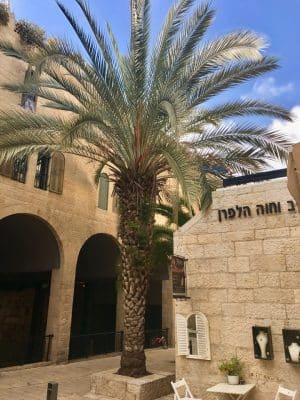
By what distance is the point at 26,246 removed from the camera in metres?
14.8

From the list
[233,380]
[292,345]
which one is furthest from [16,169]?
[292,345]

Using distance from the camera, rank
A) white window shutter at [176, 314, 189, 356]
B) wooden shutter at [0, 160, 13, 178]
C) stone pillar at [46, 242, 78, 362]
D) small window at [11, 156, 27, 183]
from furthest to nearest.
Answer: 1. stone pillar at [46, 242, 78, 362]
2. small window at [11, 156, 27, 183]
3. wooden shutter at [0, 160, 13, 178]
4. white window shutter at [176, 314, 189, 356]

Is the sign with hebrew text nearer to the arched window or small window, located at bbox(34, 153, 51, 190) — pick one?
small window, located at bbox(34, 153, 51, 190)

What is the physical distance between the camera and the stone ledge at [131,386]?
24.0 ft

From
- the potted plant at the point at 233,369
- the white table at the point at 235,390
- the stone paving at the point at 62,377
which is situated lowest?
the stone paving at the point at 62,377

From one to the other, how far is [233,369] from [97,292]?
13.2m

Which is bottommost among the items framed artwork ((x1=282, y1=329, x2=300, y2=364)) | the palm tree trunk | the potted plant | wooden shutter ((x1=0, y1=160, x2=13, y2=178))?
the potted plant

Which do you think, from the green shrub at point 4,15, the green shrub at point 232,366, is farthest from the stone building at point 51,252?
the green shrub at point 232,366

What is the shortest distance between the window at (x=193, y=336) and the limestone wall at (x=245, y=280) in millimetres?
129

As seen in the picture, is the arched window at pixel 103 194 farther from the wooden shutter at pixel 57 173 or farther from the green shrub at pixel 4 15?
the green shrub at pixel 4 15

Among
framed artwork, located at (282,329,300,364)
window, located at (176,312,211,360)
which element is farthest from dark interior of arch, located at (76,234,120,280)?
framed artwork, located at (282,329,300,364)

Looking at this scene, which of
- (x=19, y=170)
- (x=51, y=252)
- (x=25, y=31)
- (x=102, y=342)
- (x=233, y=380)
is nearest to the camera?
(x=233, y=380)

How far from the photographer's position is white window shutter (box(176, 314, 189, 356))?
7625 millimetres

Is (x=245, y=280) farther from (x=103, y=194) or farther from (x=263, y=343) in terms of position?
(x=103, y=194)
